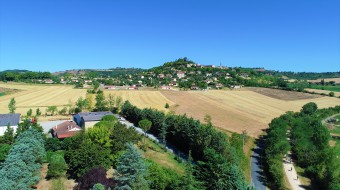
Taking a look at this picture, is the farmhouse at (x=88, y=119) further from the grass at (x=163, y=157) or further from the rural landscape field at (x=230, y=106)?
the rural landscape field at (x=230, y=106)

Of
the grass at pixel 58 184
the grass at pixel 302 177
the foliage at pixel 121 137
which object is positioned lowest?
the grass at pixel 302 177

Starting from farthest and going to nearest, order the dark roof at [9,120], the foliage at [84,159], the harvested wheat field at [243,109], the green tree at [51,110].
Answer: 1. the green tree at [51,110]
2. the harvested wheat field at [243,109]
3. the dark roof at [9,120]
4. the foliage at [84,159]

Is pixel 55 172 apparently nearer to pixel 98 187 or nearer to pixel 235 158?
pixel 98 187

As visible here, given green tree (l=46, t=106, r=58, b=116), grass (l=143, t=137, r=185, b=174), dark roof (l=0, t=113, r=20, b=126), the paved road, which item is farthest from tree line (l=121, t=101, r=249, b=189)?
dark roof (l=0, t=113, r=20, b=126)

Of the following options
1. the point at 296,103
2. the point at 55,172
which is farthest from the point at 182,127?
the point at 296,103

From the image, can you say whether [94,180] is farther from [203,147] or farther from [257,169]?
[257,169]

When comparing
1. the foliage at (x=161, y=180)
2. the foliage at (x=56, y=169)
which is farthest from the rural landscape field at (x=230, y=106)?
the foliage at (x=56, y=169)

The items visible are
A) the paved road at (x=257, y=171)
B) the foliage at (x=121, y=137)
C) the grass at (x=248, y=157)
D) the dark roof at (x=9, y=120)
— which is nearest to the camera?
the paved road at (x=257, y=171)
